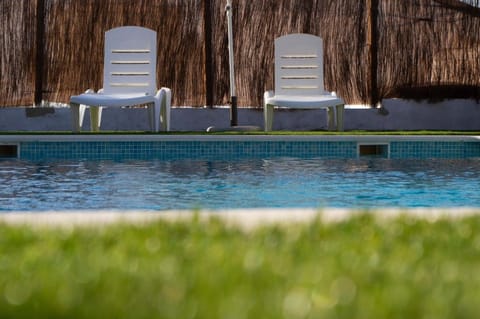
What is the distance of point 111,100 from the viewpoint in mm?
9562

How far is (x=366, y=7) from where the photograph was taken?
38.2ft

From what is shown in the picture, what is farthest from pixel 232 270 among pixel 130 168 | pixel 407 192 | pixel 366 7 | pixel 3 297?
pixel 366 7

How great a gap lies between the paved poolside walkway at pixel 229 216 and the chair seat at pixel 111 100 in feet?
21.1

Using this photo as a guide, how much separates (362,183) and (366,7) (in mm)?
5655

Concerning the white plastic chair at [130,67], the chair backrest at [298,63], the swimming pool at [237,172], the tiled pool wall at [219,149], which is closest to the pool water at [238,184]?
the swimming pool at [237,172]

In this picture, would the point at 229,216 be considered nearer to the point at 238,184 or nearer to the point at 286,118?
the point at 238,184

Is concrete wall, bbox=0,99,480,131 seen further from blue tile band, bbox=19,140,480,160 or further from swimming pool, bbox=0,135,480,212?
blue tile band, bbox=19,140,480,160

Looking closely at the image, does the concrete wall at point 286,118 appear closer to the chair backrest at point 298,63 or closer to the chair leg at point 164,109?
the chair backrest at point 298,63

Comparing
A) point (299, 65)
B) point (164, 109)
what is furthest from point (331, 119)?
point (164, 109)

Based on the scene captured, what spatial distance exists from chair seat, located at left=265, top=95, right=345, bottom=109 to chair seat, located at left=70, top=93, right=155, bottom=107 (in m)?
1.40

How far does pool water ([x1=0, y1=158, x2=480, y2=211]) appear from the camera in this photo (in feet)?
18.1

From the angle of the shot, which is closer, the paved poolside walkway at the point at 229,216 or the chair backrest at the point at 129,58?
the paved poolside walkway at the point at 229,216

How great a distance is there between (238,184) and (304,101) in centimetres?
361

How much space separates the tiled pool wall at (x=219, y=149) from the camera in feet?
27.5
